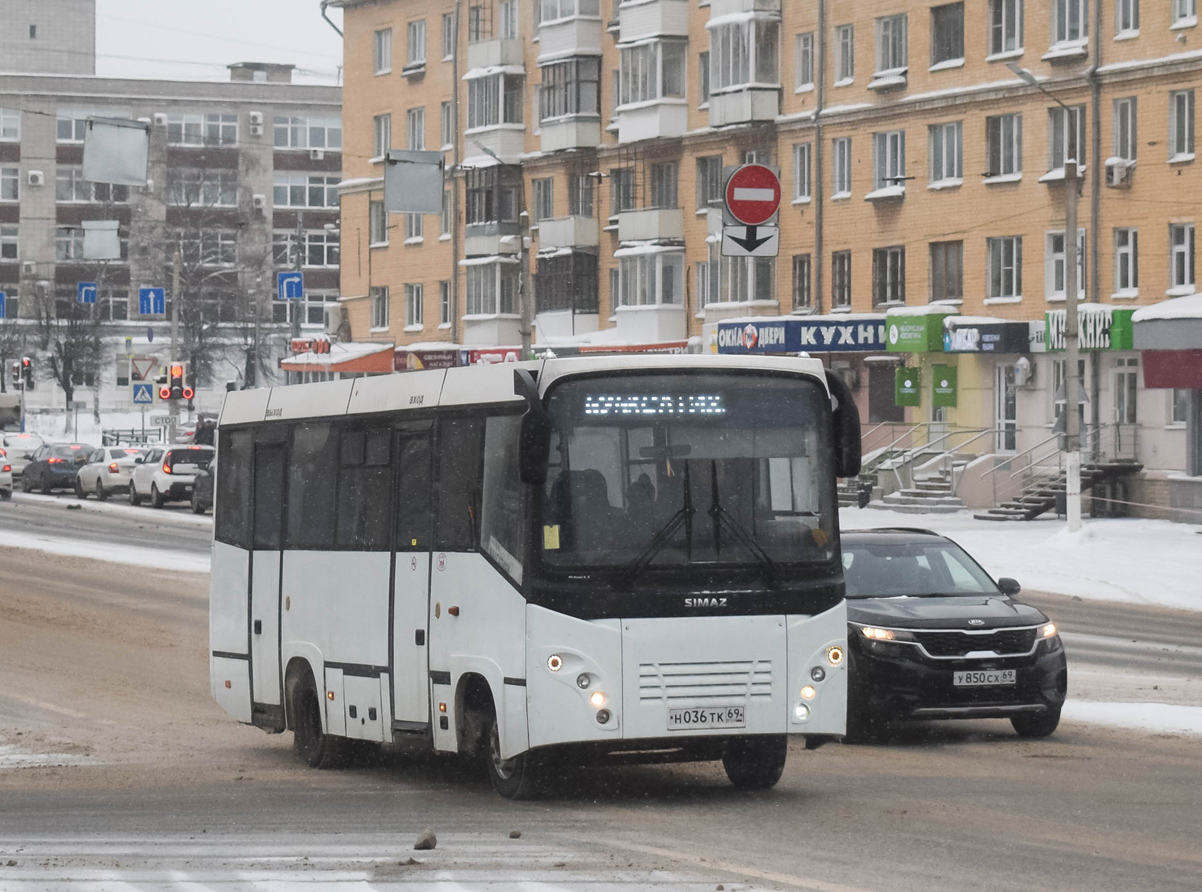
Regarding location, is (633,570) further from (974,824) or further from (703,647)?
(974,824)

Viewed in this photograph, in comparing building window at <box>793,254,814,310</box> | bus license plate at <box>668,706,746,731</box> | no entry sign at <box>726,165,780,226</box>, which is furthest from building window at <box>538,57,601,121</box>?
bus license plate at <box>668,706,746,731</box>

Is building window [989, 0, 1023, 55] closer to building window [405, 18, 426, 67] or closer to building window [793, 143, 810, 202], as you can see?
building window [793, 143, 810, 202]

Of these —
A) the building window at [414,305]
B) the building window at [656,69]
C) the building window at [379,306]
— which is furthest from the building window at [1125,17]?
the building window at [379,306]

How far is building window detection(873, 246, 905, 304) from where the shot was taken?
54031mm

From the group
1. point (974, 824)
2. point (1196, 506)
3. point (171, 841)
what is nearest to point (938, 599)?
point (974, 824)

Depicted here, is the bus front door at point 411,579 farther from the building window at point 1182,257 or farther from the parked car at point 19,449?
the parked car at point 19,449

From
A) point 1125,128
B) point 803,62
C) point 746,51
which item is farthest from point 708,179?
point 1125,128

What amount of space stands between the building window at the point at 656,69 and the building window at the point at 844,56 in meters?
6.49

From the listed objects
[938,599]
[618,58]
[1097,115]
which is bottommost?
[938,599]

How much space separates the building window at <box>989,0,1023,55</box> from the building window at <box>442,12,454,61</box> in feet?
78.8

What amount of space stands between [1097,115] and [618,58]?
762 inches

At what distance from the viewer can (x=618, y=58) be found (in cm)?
6394

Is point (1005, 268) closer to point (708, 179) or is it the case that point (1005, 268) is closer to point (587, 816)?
point (708, 179)

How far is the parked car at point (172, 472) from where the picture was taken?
52969 mm
